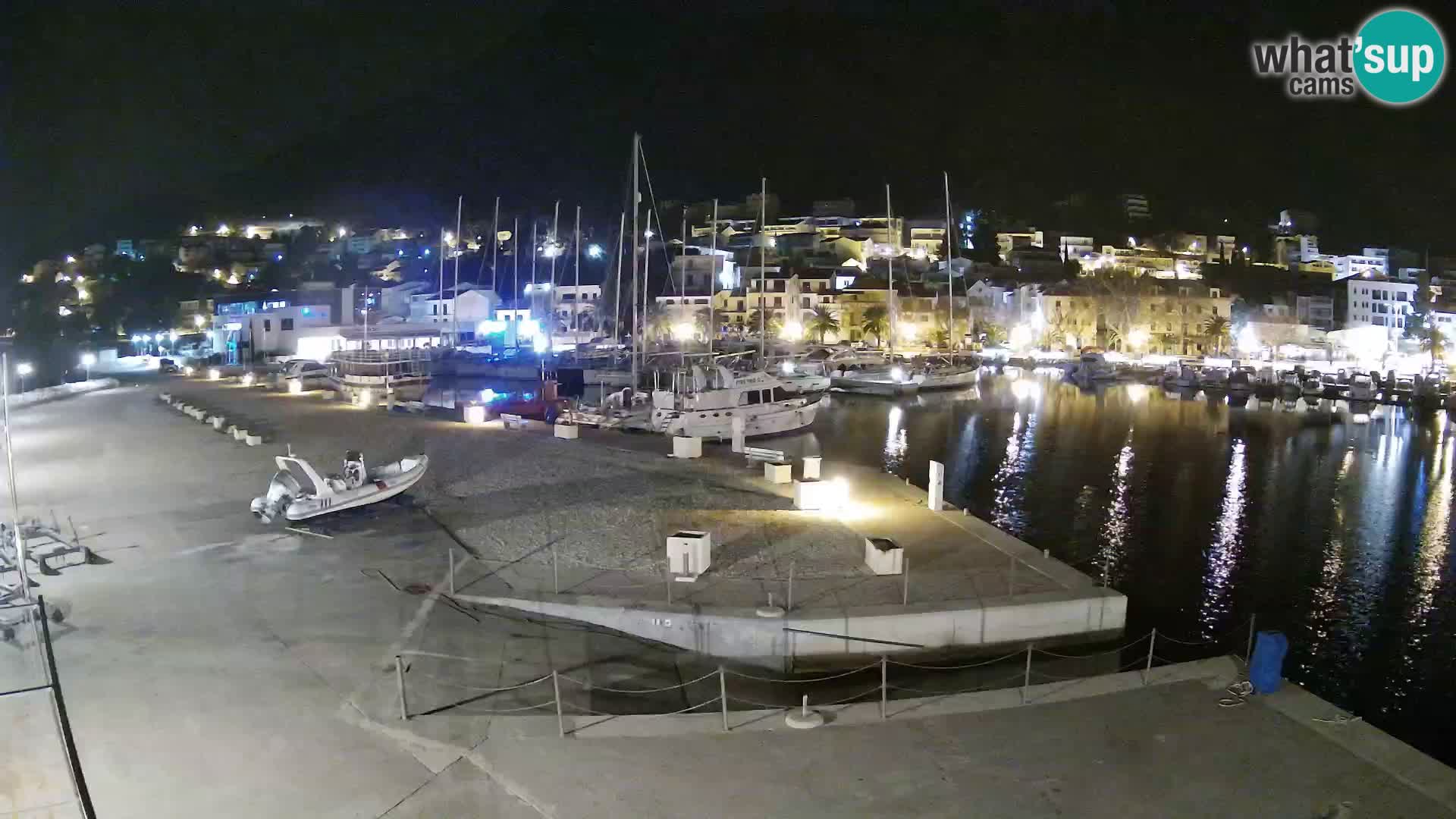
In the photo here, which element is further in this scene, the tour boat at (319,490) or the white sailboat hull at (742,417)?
the white sailboat hull at (742,417)

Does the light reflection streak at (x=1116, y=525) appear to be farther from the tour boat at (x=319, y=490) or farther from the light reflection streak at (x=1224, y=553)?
the tour boat at (x=319, y=490)

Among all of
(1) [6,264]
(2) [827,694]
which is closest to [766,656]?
(2) [827,694]

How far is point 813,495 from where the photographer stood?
16.5 metres

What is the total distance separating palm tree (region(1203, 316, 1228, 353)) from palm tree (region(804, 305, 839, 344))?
39.8 meters

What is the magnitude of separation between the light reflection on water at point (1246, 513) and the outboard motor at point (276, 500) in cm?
1383

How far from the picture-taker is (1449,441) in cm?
4066

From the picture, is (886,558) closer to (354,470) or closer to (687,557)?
(687,557)

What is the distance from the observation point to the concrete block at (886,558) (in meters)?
12.4

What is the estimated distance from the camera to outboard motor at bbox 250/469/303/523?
14281mm

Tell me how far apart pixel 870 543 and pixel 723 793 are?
21.7 ft

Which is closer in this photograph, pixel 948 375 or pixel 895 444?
pixel 895 444

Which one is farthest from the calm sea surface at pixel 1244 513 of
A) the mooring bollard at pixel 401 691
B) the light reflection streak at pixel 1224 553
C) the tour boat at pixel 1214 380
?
the tour boat at pixel 1214 380

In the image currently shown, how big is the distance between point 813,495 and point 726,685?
261 inches

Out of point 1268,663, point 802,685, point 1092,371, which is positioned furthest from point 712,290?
point 1268,663
